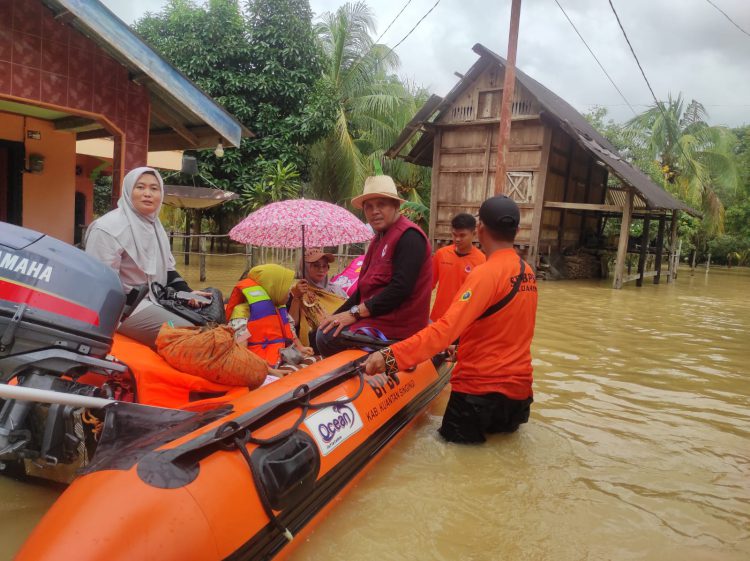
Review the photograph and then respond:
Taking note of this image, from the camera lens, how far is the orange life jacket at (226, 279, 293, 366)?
3.86 m

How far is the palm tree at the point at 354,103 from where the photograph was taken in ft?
55.8

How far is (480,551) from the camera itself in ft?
8.11

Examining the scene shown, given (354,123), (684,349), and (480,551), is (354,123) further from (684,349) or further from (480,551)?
(480,551)

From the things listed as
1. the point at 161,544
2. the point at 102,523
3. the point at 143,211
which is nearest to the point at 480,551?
the point at 161,544

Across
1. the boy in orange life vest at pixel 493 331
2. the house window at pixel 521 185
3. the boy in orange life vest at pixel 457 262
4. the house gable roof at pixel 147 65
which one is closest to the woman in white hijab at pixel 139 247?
the boy in orange life vest at pixel 493 331

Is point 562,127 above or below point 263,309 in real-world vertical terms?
above

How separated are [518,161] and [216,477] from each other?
12.9 metres

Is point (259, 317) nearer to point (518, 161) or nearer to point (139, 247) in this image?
point (139, 247)

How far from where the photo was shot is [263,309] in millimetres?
3869

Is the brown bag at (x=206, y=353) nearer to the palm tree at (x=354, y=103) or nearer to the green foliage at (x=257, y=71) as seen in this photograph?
the green foliage at (x=257, y=71)

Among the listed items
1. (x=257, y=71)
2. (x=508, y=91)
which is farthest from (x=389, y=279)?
(x=257, y=71)

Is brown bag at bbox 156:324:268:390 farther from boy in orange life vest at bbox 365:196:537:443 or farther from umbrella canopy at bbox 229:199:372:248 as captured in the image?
umbrella canopy at bbox 229:199:372:248

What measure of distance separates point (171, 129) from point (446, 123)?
28.3 feet

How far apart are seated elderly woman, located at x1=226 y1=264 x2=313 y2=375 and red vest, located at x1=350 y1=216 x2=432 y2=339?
25.2 inches
